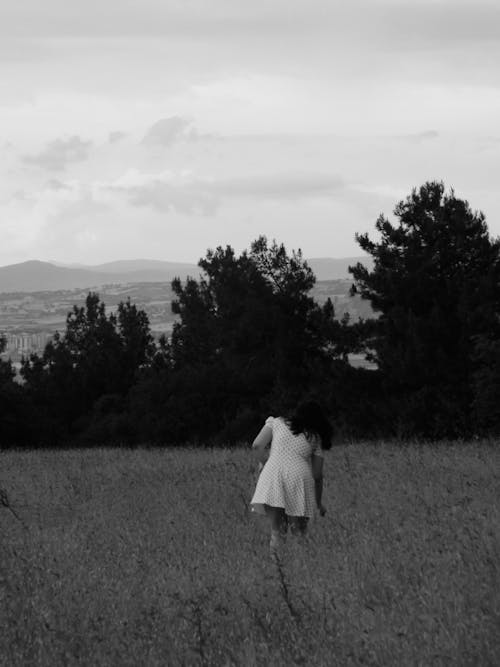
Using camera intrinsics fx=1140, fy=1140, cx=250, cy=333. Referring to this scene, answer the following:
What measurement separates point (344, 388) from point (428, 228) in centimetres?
927

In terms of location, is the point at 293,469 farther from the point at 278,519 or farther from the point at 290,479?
the point at 278,519

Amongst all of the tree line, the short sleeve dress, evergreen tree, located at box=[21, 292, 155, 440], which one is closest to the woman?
the short sleeve dress

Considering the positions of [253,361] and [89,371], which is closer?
[253,361]

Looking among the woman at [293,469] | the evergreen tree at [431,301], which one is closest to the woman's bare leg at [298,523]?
the woman at [293,469]

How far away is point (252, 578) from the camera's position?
7.10 meters

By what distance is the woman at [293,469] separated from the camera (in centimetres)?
895

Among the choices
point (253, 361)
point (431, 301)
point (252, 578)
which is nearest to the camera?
point (252, 578)

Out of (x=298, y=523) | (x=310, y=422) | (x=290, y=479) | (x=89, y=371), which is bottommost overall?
(x=89, y=371)

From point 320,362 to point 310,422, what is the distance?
4402 centimetres

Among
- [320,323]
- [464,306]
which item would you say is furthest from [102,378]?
[464,306]

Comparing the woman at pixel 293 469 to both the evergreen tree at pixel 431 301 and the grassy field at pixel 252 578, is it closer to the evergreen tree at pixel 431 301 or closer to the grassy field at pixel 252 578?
the grassy field at pixel 252 578

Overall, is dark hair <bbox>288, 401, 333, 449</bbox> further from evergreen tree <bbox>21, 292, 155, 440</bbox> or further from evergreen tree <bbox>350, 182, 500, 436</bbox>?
evergreen tree <bbox>21, 292, 155, 440</bbox>

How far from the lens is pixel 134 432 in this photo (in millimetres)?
56219

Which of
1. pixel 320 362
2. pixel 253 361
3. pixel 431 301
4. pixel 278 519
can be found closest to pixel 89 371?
pixel 253 361
